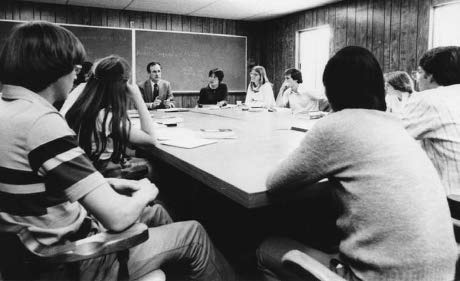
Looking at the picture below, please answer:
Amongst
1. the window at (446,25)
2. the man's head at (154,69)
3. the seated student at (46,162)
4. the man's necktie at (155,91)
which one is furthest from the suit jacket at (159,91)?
the seated student at (46,162)

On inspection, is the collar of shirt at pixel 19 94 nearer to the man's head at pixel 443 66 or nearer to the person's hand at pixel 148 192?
the person's hand at pixel 148 192

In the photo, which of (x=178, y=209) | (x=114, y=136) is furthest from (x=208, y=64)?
(x=114, y=136)

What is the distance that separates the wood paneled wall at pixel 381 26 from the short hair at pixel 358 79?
167 inches

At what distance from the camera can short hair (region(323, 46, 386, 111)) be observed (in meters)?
1.03

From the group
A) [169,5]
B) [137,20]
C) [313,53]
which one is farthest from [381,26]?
[137,20]

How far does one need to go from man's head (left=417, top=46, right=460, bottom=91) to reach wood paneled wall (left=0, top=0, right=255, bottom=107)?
5518mm

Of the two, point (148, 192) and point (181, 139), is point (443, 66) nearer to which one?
point (181, 139)

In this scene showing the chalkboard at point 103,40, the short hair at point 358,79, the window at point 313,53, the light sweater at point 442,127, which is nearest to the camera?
the short hair at point 358,79

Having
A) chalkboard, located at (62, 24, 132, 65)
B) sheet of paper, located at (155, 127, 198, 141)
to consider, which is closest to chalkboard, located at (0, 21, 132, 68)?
chalkboard, located at (62, 24, 132, 65)

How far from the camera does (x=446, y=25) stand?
4.49 m

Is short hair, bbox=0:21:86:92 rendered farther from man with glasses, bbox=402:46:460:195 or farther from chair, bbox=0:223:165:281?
man with glasses, bbox=402:46:460:195

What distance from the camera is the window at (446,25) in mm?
4391

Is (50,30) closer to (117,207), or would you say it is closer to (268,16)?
(117,207)

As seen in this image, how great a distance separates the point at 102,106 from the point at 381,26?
4.64m
